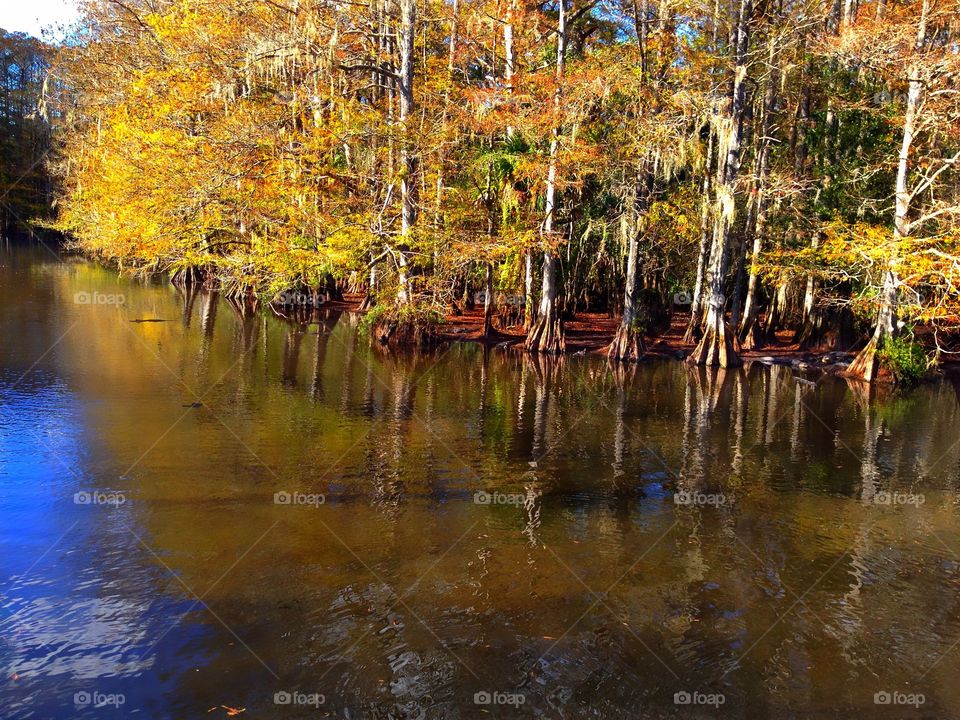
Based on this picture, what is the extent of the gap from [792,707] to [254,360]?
1347 centimetres

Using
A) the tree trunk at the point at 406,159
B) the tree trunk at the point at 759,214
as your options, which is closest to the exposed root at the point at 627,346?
the tree trunk at the point at 759,214

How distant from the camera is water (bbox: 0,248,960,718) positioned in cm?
492

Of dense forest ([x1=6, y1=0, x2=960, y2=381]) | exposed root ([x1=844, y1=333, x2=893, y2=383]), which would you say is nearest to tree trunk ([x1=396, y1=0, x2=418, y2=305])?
dense forest ([x1=6, y1=0, x2=960, y2=381])

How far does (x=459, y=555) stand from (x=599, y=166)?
14083mm

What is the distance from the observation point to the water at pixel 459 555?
492 centimetres

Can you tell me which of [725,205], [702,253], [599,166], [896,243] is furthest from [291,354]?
[896,243]

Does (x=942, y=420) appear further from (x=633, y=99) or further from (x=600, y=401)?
(x=633, y=99)

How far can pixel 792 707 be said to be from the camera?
486cm

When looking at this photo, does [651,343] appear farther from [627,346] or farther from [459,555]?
[459,555]

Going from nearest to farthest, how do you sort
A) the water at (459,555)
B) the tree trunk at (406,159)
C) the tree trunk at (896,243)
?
the water at (459,555)
the tree trunk at (896,243)
the tree trunk at (406,159)

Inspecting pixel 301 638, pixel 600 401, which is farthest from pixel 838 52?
pixel 301 638

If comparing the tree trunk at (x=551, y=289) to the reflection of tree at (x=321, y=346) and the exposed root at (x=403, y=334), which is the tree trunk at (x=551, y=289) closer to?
the exposed root at (x=403, y=334)

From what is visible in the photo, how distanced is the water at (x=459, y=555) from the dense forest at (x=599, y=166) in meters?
5.88

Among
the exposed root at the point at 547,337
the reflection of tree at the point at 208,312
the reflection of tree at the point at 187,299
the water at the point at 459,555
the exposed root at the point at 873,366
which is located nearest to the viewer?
the water at the point at 459,555
